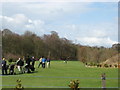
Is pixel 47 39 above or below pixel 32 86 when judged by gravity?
above

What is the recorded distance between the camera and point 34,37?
77688 mm

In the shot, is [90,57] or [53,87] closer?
[53,87]

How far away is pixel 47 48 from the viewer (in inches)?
3187

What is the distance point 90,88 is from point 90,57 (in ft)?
159

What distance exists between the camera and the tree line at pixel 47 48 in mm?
63906

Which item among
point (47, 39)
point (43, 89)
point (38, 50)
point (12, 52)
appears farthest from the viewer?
point (47, 39)

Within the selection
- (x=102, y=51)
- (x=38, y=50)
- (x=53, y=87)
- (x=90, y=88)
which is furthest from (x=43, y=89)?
(x=38, y=50)

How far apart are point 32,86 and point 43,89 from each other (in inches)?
52.8

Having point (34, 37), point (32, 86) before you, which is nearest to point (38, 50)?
point (34, 37)

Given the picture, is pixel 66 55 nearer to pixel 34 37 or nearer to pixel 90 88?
pixel 34 37

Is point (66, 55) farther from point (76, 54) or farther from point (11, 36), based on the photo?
point (11, 36)

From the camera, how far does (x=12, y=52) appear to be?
69.0 m

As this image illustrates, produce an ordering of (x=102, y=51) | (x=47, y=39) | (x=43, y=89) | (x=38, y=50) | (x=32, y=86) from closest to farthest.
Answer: (x=43, y=89), (x=32, y=86), (x=102, y=51), (x=38, y=50), (x=47, y=39)

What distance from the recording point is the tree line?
63.9 metres
